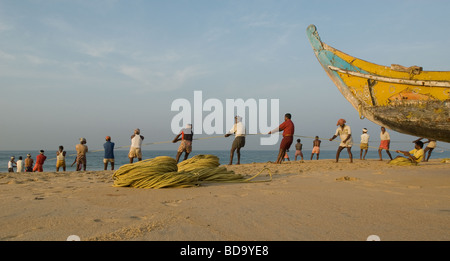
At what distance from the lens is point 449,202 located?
3512mm

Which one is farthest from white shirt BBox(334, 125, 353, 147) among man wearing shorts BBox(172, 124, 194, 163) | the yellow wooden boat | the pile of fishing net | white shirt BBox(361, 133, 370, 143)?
the pile of fishing net

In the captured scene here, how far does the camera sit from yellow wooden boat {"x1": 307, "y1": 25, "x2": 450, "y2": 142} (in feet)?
18.7

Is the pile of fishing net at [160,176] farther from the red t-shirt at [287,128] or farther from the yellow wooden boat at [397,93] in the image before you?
the red t-shirt at [287,128]

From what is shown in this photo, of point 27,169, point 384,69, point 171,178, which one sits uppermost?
point 384,69

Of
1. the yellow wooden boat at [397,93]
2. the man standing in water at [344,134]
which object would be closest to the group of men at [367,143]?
the man standing in water at [344,134]

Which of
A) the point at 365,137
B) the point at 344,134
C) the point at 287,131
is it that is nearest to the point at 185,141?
the point at 287,131

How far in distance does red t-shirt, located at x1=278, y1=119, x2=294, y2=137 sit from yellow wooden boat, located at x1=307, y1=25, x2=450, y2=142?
9.45 ft

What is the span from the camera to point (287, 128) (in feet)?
33.2

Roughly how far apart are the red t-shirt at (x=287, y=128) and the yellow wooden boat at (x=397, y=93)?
2.88m

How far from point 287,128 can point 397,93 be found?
421 cm

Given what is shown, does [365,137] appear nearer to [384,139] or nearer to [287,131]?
[384,139]
